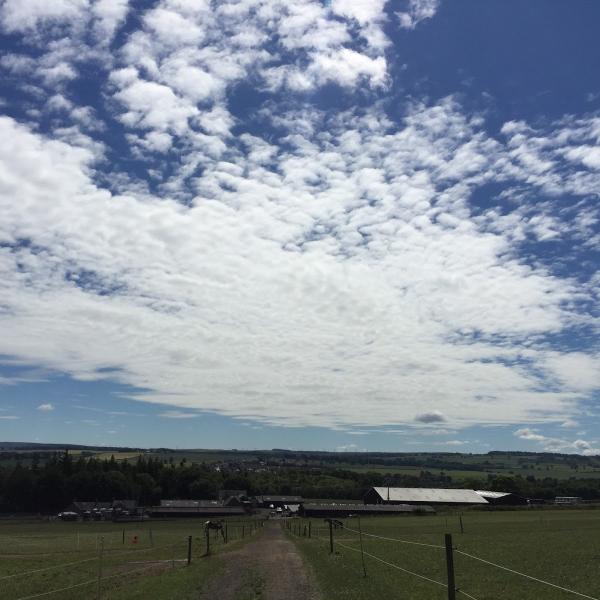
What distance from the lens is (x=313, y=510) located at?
13475 cm

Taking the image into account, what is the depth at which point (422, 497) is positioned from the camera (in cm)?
15775

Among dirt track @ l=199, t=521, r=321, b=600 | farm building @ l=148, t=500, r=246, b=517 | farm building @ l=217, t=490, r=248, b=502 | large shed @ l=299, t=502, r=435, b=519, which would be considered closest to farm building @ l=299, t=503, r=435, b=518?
large shed @ l=299, t=502, r=435, b=519

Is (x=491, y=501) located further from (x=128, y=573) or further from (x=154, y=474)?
(x=128, y=573)

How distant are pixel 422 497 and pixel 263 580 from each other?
143 meters

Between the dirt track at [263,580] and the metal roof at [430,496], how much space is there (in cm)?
12772

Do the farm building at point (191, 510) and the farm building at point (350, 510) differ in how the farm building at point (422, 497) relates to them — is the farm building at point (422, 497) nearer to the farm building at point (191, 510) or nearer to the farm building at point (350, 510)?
the farm building at point (350, 510)

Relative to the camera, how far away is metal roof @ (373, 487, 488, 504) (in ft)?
509

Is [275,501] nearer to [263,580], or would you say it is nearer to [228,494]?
[228,494]

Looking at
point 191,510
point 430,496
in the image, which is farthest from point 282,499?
point 191,510

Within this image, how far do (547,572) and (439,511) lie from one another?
380 feet

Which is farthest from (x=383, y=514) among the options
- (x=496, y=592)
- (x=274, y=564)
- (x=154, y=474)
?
(x=496, y=592)

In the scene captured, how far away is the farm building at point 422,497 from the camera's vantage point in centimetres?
15425

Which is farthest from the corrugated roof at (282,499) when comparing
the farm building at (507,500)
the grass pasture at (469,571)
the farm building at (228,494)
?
the grass pasture at (469,571)

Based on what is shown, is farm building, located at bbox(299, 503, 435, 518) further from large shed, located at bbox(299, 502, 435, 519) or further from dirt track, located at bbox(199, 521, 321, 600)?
dirt track, located at bbox(199, 521, 321, 600)
